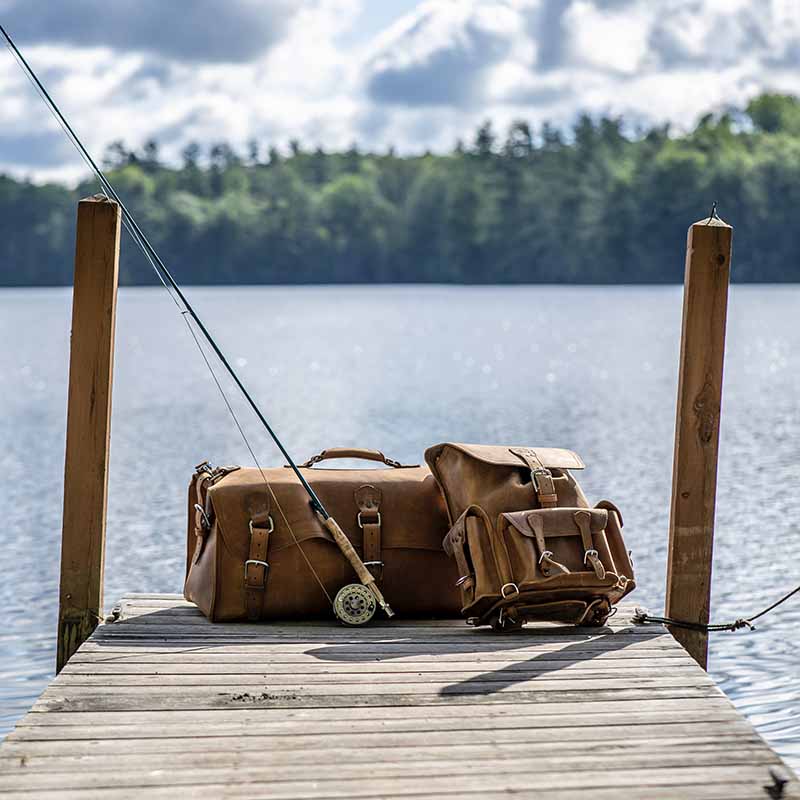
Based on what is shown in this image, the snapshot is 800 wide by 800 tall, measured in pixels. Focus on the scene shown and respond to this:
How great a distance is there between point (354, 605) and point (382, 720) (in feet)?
3.61

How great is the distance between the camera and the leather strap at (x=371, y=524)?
4770mm

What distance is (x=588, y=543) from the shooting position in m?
4.51

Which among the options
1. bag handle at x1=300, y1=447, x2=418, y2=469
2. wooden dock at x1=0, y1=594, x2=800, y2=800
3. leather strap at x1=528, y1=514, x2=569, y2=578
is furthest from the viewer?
bag handle at x1=300, y1=447, x2=418, y2=469

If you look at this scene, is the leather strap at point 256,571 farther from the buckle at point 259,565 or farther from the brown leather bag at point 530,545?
the brown leather bag at point 530,545

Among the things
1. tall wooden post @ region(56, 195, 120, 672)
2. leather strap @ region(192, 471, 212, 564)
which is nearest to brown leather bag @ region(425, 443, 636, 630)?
leather strap @ region(192, 471, 212, 564)

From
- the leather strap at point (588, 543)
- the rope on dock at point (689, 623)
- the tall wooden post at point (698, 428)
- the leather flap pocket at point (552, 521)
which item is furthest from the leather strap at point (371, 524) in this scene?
the tall wooden post at point (698, 428)

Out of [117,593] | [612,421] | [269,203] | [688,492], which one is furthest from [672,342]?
[269,203]

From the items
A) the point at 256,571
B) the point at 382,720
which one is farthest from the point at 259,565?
the point at 382,720

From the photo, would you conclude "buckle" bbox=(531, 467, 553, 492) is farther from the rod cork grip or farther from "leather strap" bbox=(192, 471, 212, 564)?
"leather strap" bbox=(192, 471, 212, 564)

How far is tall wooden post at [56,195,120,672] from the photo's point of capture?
4.84 metres

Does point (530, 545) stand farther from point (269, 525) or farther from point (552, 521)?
point (269, 525)

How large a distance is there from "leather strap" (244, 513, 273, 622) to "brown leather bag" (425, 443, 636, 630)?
0.63m

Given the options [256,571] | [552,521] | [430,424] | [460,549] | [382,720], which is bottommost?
[430,424]

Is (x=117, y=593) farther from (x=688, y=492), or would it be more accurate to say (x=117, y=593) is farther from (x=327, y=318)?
(x=327, y=318)
